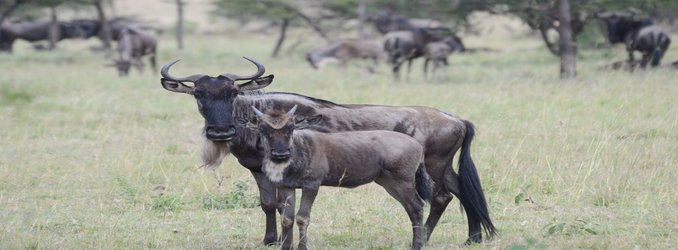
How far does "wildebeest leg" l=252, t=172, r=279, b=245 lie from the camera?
20.1 feet

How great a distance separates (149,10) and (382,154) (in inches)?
1900

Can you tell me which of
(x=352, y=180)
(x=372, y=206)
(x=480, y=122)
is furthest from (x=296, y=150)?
(x=480, y=122)

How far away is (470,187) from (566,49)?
11.0 metres

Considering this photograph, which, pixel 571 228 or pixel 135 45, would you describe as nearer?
pixel 571 228

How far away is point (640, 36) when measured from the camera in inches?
750

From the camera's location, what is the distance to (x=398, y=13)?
31.2m

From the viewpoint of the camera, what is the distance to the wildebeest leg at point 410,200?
18.9 ft

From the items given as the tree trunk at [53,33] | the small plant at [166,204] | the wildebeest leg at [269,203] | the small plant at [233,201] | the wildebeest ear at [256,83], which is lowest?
the tree trunk at [53,33]

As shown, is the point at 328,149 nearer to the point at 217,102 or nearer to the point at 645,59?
the point at 217,102

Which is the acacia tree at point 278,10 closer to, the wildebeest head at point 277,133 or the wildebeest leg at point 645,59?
the wildebeest leg at point 645,59

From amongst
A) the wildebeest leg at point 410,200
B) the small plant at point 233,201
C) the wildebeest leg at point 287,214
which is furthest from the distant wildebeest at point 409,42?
the wildebeest leg at point 287,214

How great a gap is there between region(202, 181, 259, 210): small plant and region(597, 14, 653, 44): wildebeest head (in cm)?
1527

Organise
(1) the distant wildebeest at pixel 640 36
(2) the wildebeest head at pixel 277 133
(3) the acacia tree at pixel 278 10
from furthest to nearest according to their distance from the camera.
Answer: (3) the acacia tree at pixel 278 10
(1) the distant wildebeest at pixel 640 36
(2) the wildebeest head at pixel 277 133

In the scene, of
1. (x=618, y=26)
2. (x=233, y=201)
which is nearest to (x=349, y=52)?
(x=618, y=26)
